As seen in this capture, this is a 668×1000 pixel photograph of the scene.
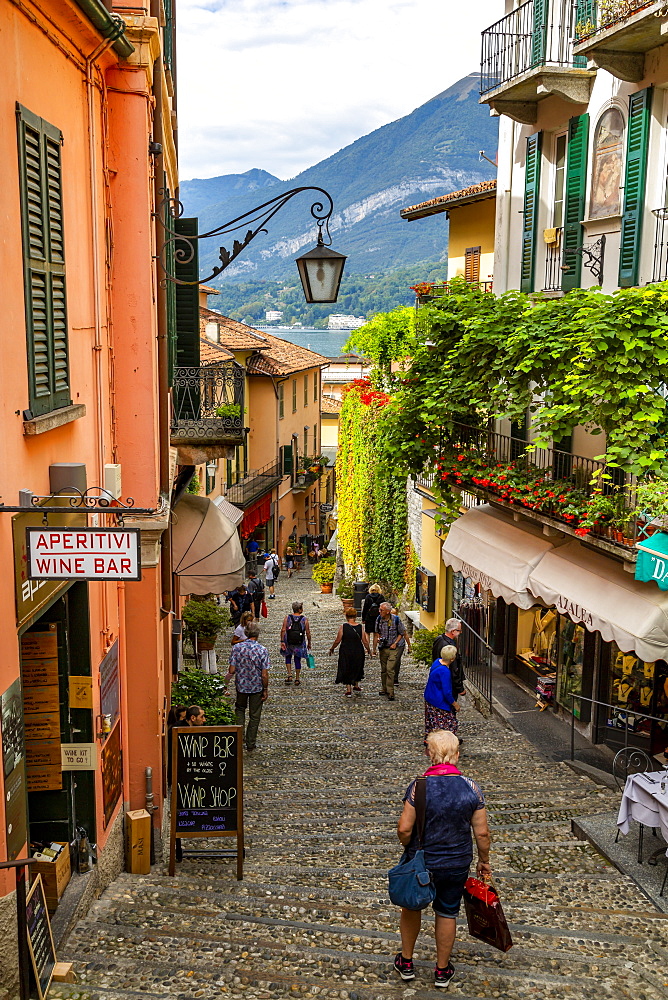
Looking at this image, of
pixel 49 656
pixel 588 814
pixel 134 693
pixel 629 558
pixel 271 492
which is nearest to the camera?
pixel 49 656

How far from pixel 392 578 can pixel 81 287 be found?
663 inches

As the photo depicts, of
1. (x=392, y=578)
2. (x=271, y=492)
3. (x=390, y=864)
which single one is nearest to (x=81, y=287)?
(x=390, y=864)

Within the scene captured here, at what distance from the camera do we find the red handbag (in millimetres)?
5715

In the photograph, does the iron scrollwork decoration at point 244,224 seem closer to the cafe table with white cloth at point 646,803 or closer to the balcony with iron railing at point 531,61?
the cafe table with white cloth at point 646,803

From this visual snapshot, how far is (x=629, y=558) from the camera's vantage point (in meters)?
10.3

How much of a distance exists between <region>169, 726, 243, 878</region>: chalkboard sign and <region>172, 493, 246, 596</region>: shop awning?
4.42 m

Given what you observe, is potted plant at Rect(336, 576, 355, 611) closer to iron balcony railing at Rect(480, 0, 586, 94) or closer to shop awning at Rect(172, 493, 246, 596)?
shop awning at Rect(172, 493, 246, 596)

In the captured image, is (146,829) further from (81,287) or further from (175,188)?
(175,188)

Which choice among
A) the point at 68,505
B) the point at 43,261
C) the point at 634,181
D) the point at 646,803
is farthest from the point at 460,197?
the point at 68,505

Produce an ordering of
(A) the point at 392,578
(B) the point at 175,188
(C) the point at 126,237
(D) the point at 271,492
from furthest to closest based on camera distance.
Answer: (D) the point at 271,492 → (A) the point at 392,578 → (B) the point at 175,188 → (C) the point at 126,237

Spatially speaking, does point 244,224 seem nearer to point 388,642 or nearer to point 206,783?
point 206,783

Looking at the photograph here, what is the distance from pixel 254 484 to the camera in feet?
131

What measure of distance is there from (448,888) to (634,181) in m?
9.28

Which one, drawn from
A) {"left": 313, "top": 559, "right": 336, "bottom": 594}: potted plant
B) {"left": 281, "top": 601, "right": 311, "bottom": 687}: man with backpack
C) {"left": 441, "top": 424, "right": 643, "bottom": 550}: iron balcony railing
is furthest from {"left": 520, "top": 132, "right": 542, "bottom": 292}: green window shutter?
{"left": 313, "top": 559, "right": 336, "bottom": 594}: potted plant
